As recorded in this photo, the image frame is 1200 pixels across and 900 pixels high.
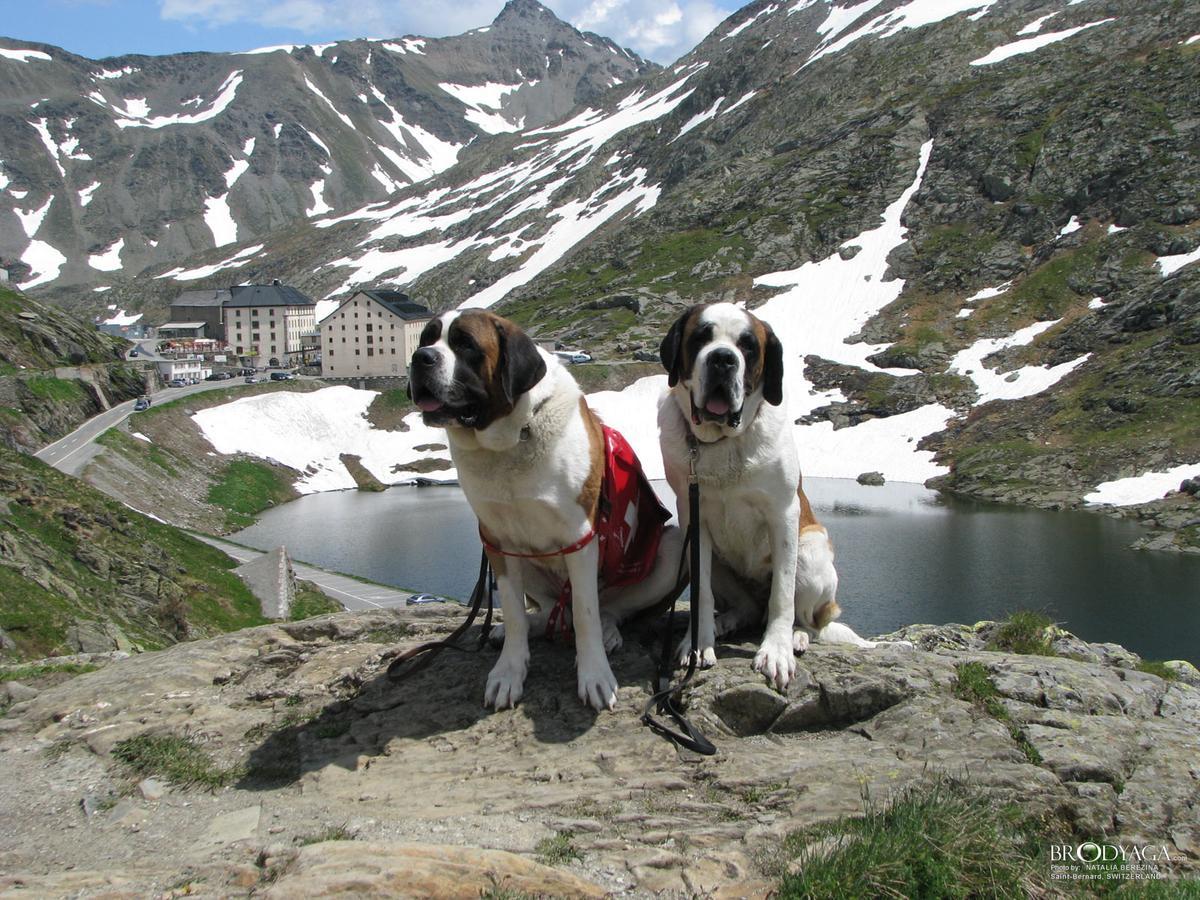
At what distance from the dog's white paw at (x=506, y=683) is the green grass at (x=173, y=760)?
6.62 feet

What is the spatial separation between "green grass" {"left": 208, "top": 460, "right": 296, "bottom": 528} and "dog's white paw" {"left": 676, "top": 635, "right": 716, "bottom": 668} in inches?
2266

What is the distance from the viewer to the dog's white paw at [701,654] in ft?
23.4

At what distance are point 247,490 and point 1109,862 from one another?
2756 inches

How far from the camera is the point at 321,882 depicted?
4.59 m

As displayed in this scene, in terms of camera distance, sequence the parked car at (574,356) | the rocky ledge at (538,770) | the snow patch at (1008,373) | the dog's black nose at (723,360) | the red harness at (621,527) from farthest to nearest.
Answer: the parked car at (574,356) → the snow patch at (1008,373) → the red harness at (621,527) → the dog's black nose at (723,360) → the rocky ledge at (538,770)

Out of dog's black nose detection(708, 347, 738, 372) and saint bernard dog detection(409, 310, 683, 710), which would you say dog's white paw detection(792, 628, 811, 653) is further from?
dog's black nose detection(708, 347, 738, 372)

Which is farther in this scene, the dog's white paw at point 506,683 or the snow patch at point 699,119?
the snow patch at point 699,119

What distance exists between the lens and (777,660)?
689 cm

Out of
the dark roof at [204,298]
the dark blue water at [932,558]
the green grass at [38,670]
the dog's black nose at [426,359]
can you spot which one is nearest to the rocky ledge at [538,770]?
the green grass at [38,670]

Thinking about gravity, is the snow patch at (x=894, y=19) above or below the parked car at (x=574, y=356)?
above

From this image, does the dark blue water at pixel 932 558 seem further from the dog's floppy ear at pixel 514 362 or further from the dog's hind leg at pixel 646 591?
the dog's floppy ear at pixel 514 362

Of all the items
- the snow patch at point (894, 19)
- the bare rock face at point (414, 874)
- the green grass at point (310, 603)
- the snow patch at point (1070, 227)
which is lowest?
the green grass at point (310, 603)

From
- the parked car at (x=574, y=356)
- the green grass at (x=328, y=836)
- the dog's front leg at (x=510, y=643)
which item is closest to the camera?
the green grass at (x=328, y=836)

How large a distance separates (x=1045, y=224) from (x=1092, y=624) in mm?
84225
